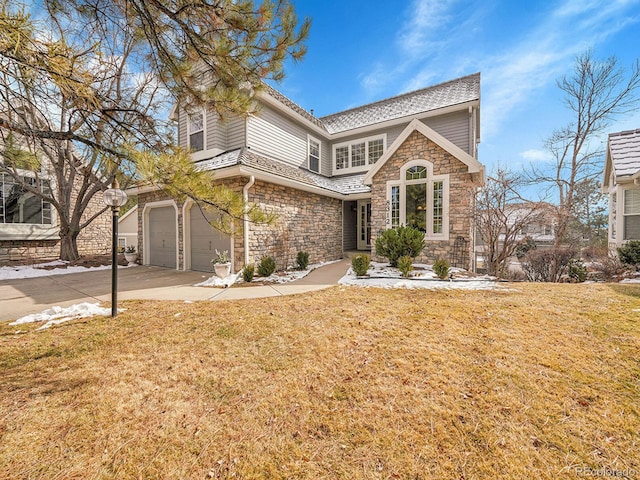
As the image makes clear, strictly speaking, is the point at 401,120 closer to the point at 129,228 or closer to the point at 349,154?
the point at 349,154

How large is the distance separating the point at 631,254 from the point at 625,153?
4594 millimetres

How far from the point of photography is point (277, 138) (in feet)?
38.2

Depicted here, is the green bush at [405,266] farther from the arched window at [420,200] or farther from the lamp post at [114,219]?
the lamp post at [114,219]

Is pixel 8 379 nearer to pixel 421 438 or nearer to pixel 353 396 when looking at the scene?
pixel 353 396

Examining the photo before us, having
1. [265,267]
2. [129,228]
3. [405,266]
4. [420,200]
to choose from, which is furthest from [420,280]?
[129,228]

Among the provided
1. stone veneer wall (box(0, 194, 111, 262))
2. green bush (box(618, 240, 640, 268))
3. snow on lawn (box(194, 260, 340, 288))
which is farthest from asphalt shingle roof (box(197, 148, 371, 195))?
stone veneer wall (box(0, 194, 111, 262))

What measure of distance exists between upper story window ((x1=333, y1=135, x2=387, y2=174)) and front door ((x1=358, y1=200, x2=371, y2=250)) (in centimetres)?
203

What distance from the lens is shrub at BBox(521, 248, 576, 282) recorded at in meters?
8.74

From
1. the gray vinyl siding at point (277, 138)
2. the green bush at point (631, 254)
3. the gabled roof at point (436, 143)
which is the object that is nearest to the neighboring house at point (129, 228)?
the gray vinyl siding at point (277, 138)

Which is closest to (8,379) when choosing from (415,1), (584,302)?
(584,302)

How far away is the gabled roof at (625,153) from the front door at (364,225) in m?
9.49

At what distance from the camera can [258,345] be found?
364 cm

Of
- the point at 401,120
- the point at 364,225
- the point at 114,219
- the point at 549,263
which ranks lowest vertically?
the point at 549,263

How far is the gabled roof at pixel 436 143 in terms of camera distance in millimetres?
9039
